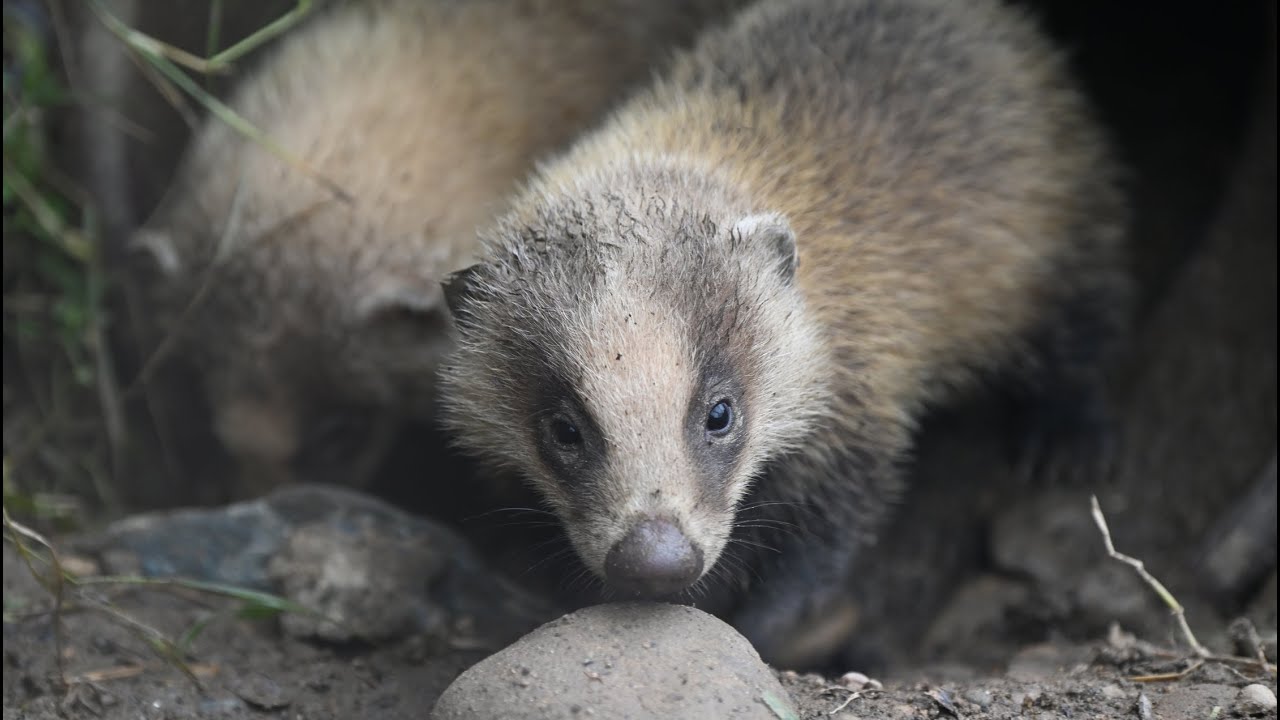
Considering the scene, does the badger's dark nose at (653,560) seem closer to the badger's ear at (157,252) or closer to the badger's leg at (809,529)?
the badger's leg at (809,529)

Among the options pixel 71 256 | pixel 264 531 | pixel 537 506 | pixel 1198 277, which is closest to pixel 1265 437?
pixel 1198 277

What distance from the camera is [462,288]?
12.2ft

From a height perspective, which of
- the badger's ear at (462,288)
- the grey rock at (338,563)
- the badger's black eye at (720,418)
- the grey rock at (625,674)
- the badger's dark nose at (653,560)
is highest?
the badger's ear at (462,288)

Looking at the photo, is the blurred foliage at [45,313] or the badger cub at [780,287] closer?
the badger cub at [780,287]

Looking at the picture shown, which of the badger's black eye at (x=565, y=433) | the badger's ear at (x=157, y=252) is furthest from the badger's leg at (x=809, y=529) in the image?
the badger's ear at (x=157, y=252)

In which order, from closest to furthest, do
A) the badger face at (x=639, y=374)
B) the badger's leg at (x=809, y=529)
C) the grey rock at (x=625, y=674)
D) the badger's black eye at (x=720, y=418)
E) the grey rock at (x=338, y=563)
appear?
the grey rock at (x=625, y=674), the badger face at (x=639, y=374), the badger's black eye at (x=720, y=418), the badger's leg at (x=809, y=529), the grey rock at (x=338, y=563)

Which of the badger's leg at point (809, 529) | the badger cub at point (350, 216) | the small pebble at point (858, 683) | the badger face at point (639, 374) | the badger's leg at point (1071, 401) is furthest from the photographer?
the badger's leg at point (1071, 401)

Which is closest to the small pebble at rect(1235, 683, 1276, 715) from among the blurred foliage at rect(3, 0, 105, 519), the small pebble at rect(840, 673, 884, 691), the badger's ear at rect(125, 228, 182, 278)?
the small pebble at rect(840, 673, 884, 691)

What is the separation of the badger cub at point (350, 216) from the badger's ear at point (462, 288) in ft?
3.00

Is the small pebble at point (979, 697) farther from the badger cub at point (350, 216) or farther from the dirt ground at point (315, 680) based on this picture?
the badger cub at point (350, 216)

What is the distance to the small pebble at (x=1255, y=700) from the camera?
133 inches

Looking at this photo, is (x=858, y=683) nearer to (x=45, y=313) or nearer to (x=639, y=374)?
(x=639, y=374)

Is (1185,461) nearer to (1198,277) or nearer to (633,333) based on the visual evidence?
(1198,277)

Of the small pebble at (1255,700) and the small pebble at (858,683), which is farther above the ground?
the small pebble at (858,683)
